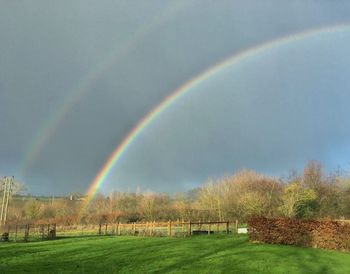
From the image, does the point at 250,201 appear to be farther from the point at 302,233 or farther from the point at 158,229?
the point at 302,233

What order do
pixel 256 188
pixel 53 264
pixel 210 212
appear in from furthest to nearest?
pixel 256 188 → pixel 210 212 → pixel 53 264

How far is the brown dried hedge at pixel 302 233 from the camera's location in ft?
98.5

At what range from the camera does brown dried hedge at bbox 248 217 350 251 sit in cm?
3003

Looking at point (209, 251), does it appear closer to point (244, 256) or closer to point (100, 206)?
point (244, 256)

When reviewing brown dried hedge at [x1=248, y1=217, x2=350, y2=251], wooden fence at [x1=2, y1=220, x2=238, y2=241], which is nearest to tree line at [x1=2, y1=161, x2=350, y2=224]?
wooden fence at [x1=2, y1=220, x2=238, y2=241]

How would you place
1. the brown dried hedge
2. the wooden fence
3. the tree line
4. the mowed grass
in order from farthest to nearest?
the tree line
the wooden fence
the brown dried hedge
the mowed grass

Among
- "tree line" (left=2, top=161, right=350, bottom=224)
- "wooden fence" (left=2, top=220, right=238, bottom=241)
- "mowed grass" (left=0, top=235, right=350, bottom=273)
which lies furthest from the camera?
"tree line" (left=2, top=161, right=350, bottom=224)

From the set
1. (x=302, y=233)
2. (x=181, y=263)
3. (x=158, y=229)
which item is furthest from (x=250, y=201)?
(x=181, y=263)

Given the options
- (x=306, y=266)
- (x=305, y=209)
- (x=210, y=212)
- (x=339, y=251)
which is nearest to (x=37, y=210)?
(x=210, y=212)

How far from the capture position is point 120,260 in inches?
779

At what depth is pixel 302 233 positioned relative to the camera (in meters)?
30.9

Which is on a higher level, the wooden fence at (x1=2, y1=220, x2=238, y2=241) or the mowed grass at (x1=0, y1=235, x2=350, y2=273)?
the wooden fence at (x1=2, y1=220, x2=238, y2=241)

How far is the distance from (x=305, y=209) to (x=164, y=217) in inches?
989

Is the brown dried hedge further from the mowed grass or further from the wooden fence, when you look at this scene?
the wooden fence
